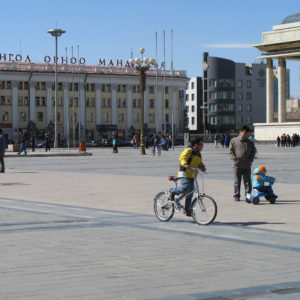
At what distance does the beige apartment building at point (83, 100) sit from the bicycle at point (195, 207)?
99.6 metres

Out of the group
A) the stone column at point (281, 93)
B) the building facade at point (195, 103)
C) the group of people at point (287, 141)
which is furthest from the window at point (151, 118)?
the group of people at point (287, 141)

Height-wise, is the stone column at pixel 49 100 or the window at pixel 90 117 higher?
the stone column at pixel 49 100

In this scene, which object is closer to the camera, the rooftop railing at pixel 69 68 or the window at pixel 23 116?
the rooftop railing at pixel 69 68

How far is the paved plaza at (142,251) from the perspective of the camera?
7.72 meters

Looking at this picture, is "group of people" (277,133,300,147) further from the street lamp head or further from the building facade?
the building facade

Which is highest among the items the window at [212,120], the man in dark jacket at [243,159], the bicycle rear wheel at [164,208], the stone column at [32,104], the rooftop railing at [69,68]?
the rooftop railing at [69,68]

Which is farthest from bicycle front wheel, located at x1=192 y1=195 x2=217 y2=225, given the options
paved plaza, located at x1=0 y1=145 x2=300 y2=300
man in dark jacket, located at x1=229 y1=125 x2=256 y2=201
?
man in dark jacket, located at x1=229 y1=125 x2=256 y2=201

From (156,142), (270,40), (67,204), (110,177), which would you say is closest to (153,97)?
(270,40)

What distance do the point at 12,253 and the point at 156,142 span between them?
48163 millimetres

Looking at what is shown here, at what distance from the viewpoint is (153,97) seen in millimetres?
130750

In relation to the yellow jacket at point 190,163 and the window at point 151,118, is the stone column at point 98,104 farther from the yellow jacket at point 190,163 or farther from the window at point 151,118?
the yellow jacket at point 190,163

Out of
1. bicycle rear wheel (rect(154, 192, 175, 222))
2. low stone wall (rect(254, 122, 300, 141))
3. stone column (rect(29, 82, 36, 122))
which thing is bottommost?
bicycle rear wheel (rect(154, 192, 175, 222))

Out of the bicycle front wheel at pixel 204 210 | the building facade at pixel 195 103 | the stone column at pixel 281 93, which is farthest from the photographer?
the building facade at pixel 195 103

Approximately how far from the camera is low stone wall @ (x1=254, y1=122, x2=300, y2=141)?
97.6m
